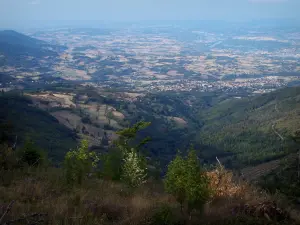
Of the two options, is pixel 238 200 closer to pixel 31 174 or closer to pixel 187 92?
pixel 31 174

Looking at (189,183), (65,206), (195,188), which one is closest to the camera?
(65,206)

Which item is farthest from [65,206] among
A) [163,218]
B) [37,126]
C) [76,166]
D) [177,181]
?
[37,126]

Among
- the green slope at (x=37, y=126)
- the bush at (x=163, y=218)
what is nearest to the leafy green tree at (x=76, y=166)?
the bush at (x=163, y=218)

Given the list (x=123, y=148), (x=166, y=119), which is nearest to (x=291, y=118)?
(x=166, y=119)

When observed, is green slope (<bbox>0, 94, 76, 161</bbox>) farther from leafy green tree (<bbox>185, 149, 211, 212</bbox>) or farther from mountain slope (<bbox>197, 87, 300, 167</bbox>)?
leafy green tree (<bbox>185, 149, 211, 212</bbox>)

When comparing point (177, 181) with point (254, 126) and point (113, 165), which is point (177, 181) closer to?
point (113, 165)

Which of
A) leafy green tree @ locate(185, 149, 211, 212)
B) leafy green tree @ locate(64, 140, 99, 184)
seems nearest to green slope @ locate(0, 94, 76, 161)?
leafy green tree @ locate(64, 140, 99, 184)
